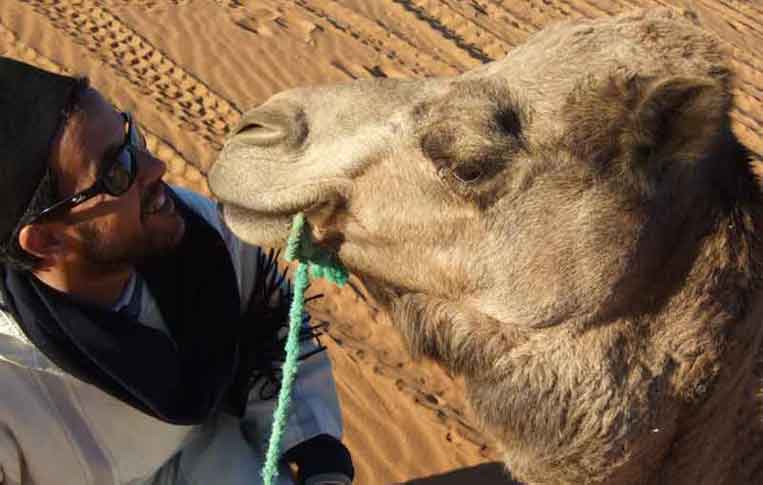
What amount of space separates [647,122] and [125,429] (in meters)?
1.72

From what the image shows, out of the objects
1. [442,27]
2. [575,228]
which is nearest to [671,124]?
[575,228]

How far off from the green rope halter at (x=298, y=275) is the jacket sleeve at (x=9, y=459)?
672mm

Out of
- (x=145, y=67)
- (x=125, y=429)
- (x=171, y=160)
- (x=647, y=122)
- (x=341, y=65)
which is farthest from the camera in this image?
(x=341, y=65)

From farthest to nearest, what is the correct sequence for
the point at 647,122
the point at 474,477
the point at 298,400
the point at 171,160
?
the point at 171,160 < the point at 474,477 < the point at 298,400 < the point at 647,122

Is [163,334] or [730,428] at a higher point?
[730,428]

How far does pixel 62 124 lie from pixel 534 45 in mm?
1272

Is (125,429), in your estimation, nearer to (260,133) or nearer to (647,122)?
(260,133)

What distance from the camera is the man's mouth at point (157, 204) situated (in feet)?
8.54

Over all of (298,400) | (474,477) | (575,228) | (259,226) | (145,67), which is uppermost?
(575,228)

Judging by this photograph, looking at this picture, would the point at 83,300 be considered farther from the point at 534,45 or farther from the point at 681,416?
the point at 681,416

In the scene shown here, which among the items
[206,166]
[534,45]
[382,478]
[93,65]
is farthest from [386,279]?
[93,65]

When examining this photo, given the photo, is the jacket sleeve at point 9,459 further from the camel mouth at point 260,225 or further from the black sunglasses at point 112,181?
the camel mouth at point 260,225

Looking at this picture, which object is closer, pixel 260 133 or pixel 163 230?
pixel 260 133

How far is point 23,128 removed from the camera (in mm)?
2260
